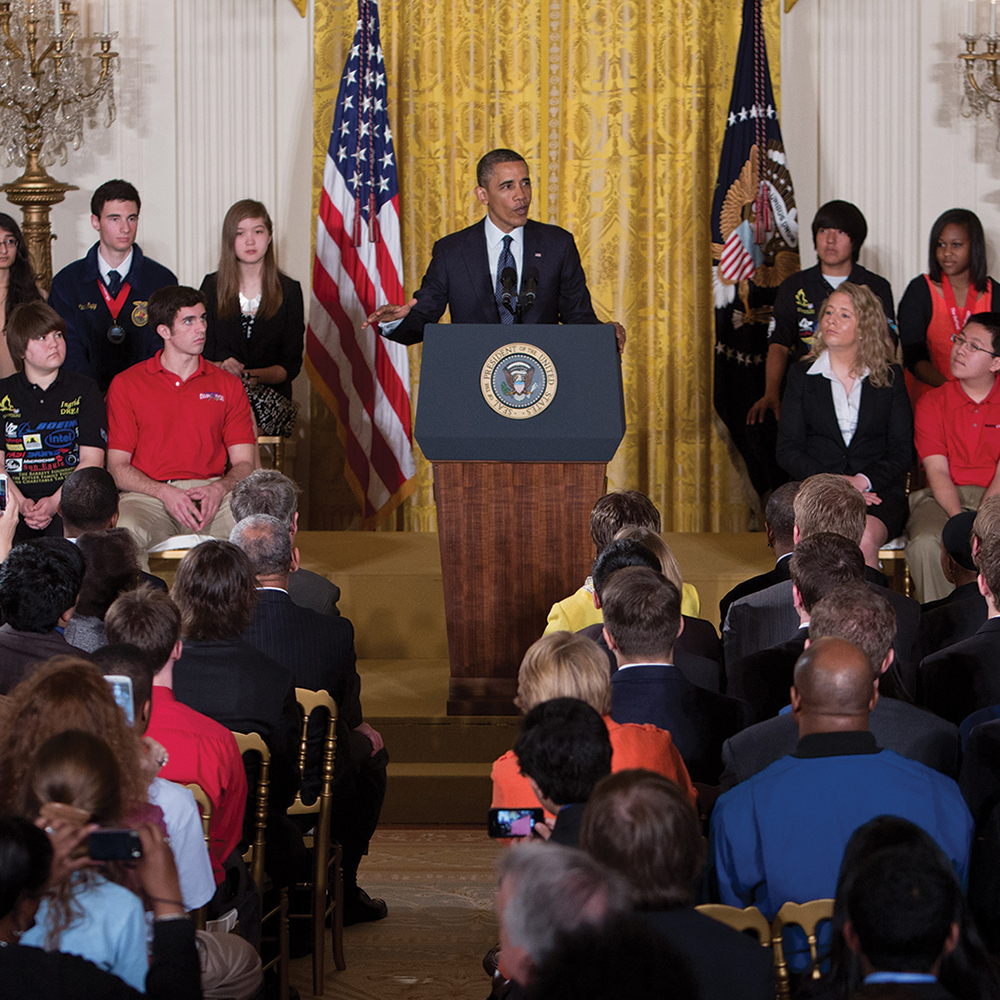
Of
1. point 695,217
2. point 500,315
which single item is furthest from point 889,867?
point 695,217

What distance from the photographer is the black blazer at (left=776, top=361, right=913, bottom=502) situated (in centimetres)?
546

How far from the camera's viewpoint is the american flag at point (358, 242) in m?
6.95

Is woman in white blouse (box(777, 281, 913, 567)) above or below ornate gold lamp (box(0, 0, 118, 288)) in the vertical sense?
below

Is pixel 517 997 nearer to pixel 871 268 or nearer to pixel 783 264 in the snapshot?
pixel 783 264

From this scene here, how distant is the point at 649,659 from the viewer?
117 inches

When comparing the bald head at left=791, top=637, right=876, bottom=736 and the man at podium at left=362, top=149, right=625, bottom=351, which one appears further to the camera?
the man at podium at left=362, top=149, right=625, bottom=351

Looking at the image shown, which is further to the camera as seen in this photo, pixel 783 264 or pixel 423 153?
pixel 423 153

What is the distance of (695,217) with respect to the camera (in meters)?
7.31

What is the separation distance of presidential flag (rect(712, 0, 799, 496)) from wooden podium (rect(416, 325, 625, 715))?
104 inches

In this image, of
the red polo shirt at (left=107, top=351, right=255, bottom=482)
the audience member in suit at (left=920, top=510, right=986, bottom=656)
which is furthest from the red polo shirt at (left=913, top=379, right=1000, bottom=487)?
the red polo shirt at (left=107, top=351, right=255, bottom=482)

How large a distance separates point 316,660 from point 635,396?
162 inches

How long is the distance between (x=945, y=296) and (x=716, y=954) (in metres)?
4.90

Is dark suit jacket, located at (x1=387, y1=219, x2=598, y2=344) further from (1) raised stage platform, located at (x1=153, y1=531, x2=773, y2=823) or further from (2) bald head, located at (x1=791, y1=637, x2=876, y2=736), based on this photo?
(2) bald head, located at (x1=791, y1=637, x2=876, y2=736)

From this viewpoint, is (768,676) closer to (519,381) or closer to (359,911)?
(359,911)
